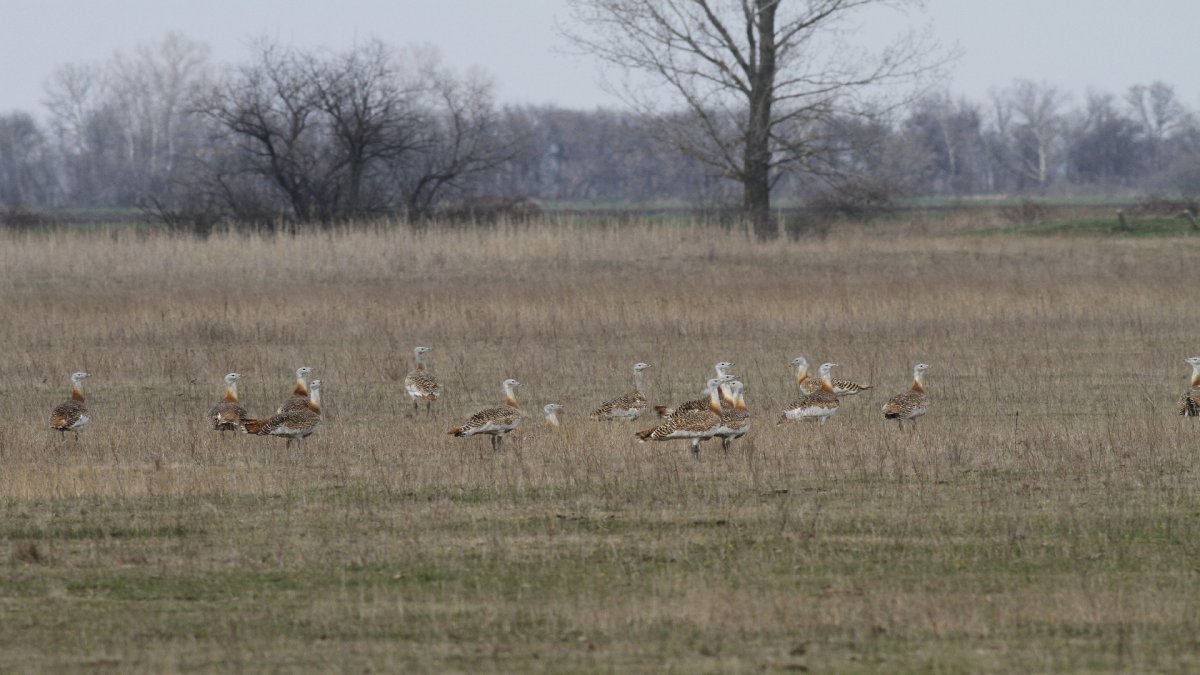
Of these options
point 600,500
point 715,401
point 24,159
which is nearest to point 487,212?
point 715,401

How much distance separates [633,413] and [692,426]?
260 cm

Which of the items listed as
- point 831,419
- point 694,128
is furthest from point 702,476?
point 694,128

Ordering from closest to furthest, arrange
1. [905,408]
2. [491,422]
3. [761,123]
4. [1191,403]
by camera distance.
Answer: [491,422] → [1191,403] → [905,408] → [761,123]

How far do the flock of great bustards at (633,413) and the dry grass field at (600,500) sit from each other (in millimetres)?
245

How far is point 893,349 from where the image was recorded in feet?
73.5

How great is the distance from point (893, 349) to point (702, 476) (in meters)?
10.6

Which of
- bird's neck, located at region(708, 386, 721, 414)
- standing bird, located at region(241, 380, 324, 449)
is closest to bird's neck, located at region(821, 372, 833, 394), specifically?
bird's neck, located at region(708, 386, 721, 414)

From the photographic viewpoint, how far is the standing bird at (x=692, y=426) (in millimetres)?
13016

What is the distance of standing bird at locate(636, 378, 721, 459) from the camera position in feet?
42.7

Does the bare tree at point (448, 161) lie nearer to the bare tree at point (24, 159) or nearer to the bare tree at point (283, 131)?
the bare tree at point (283, 131)

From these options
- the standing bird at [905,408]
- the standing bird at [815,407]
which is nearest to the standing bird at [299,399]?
the standing bird at [815,407]

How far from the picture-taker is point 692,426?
1302cm

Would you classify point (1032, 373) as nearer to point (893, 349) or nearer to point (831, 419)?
point (893, 349)

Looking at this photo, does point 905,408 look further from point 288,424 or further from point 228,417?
point 228,417
